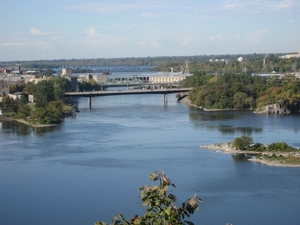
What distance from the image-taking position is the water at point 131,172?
18.2 feet

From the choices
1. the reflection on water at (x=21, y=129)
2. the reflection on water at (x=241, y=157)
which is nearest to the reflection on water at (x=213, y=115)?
the reflection on water at (x=21, y=129)

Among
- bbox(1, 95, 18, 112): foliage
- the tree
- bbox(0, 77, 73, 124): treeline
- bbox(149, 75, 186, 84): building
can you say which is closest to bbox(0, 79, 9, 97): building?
bbox(0, 77, 73, 124): treeline

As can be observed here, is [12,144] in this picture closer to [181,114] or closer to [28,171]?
[28,171]

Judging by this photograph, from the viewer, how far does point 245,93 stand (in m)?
15.5

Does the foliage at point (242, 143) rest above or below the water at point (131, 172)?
above

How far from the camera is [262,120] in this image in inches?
484

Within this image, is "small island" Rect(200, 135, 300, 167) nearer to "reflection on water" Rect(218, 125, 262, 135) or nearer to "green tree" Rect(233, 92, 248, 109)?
"reflection on water" Rect(218, 125, 262, 135)

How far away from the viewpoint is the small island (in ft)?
25.2

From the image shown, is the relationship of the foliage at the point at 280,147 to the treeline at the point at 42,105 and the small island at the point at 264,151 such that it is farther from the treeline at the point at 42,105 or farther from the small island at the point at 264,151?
the treeline at the point at 42,105

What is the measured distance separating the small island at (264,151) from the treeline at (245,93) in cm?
558

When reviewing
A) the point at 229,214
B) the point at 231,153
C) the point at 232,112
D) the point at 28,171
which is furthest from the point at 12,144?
the point at 232,112

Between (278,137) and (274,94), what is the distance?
5612mm

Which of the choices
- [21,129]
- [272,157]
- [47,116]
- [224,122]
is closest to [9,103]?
[47,116]

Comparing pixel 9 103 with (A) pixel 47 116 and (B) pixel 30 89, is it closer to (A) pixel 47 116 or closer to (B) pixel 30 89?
(B) pixel 30 89
